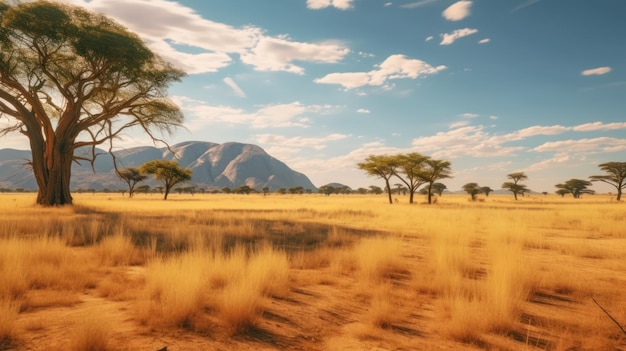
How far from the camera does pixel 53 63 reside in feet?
65.0

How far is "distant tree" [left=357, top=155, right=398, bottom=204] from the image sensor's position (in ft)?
153

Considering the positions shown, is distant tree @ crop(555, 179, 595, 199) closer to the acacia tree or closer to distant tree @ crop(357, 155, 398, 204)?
the acacia tree

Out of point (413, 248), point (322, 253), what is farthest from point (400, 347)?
point (413, 248)

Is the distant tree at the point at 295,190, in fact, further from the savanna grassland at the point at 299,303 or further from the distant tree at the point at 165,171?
the savanna grassland at the point at 299,303

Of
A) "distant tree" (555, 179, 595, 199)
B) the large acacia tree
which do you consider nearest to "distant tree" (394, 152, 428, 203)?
the large acacia tree

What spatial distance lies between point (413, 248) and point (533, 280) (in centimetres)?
469

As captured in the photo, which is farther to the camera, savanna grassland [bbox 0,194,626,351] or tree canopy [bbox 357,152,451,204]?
tree canopy [bbox 357,152,451,204]

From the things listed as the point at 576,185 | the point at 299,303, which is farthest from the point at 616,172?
the point at 299,303

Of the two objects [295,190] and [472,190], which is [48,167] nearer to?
[472,190]

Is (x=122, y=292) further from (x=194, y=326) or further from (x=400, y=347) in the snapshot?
(x=400, y=347)

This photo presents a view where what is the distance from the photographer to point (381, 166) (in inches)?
1866

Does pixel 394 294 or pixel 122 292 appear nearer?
pixel 122 292

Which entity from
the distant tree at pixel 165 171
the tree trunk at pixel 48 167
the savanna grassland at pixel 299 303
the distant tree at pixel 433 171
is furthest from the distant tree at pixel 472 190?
the tree trunk at pixel 48 167

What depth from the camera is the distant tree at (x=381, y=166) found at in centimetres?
4653
